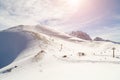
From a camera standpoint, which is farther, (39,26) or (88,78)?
(39,26)

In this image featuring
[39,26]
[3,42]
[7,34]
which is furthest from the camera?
[39,26]

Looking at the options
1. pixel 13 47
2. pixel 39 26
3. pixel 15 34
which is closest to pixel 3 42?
pixel 15 34

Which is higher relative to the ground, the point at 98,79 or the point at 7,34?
the point at 7,34

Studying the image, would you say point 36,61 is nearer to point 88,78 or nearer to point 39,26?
point 88,78

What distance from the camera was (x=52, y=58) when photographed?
3108 cm

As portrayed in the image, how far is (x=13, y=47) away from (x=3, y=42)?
1227 cm

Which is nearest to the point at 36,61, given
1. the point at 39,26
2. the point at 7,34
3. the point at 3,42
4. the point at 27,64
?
the point at 27,64

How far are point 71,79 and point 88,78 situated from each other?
1628 millimetres

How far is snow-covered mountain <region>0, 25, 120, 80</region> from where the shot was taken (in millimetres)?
19969

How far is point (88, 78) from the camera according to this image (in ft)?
55.7

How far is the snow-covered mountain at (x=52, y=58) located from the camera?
65.5 feet

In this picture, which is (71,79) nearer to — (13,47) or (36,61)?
(36,61)

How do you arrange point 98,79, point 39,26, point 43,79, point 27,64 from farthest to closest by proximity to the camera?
1. point 39,26
2. point 27,64
3. point 43,79
4. point 98,79

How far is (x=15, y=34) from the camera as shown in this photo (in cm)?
7975
